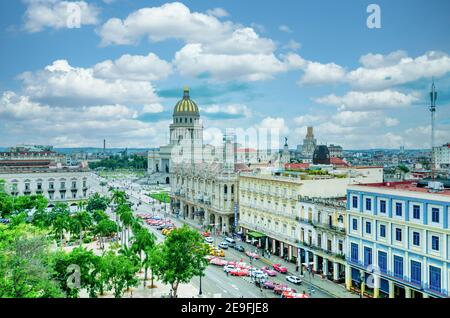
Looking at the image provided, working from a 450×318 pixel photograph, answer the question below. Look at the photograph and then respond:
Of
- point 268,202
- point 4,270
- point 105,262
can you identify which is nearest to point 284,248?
point 268,202

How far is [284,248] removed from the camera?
26594 mm

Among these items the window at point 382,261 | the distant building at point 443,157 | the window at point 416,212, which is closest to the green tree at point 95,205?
the distant building at point 443,157

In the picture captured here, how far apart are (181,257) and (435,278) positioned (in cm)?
944

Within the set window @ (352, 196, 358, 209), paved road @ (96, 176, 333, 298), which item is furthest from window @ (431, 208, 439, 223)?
paved road @ (96, 176, 333, 298)

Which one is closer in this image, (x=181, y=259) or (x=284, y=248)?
(x=181, y=259)

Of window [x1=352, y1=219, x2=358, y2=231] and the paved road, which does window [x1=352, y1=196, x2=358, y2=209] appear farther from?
the paved road

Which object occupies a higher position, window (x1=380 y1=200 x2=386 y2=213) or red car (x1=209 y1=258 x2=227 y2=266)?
window (x1=380 y1=200 x2=386 y2=213)

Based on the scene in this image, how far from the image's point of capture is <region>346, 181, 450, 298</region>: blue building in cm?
1577

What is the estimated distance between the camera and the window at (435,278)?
617 inches

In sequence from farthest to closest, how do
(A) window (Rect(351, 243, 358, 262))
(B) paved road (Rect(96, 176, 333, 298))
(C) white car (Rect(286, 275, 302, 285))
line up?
(C) white car (Rect(286, 275, 302, 285)), (A) window (Rect(351, 243, 358, 262)), (B) paved road (Rect(96, 176, 333, 298))

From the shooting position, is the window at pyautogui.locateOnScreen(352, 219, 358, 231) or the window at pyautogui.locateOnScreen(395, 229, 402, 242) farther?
the window at pyautogui.locateOnScreen(352, 219, 358, 231)
